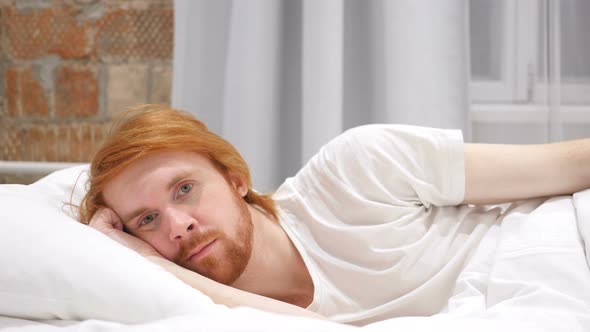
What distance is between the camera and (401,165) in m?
1.14

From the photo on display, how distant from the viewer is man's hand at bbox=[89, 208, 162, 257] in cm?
109

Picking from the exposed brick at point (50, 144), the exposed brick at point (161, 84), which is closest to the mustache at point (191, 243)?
the exposed brick at point (161, 84)

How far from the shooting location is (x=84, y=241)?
879 millimetres

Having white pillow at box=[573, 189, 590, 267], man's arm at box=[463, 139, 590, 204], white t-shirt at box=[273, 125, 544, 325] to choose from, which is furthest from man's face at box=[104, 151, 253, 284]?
white pillow at box=[573, 189, 590, 267]

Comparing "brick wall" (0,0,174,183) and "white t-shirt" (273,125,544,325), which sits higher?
"brick wall" (0,0,174,183)

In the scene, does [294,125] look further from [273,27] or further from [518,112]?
[518,112]

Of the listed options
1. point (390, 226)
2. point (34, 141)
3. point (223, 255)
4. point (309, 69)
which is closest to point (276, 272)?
point (223, 255)

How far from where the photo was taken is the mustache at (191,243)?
42.4 inches

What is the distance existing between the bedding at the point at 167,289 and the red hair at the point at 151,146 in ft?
0.53

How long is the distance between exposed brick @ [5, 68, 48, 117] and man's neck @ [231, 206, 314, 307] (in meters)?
1.15

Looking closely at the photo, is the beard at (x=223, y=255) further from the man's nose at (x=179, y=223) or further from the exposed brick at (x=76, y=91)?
the exposed brick at (x=76, y=91)

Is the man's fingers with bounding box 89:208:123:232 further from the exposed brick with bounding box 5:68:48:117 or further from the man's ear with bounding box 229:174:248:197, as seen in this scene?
the exposed brick with bounding box 5:68:48:117

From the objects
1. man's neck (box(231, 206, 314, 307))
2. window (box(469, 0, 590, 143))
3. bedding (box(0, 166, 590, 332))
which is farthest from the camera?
window (box(469, 0, 590, 143))

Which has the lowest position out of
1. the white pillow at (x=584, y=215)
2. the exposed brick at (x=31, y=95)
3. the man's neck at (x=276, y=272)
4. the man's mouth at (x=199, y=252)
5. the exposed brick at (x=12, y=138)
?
the man's neck at (x=276, y=272)
